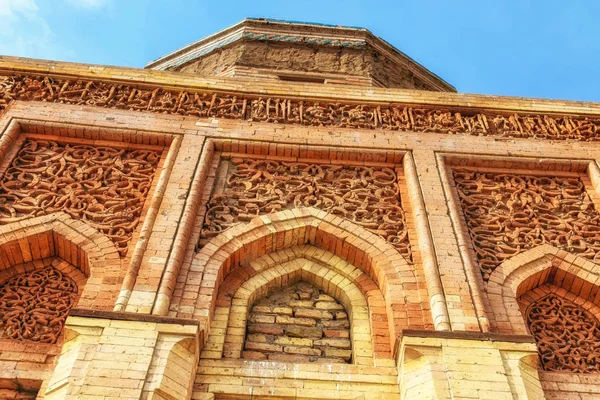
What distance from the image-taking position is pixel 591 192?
6.38 m

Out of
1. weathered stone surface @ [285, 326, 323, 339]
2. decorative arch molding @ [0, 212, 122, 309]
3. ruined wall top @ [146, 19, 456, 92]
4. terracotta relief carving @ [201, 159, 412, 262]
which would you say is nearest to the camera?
weathered stone surface @ [285, 326, 323, 339]

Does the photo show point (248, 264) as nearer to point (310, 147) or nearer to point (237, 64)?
point (310, 147)

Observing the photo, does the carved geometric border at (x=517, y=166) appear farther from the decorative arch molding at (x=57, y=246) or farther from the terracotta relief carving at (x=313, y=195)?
the decorative arch molding at (x=57, y=246)

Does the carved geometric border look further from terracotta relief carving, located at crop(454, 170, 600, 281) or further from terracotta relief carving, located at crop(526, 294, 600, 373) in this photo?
terracotta relief carving, located at crop(526, 294, 600, 373)

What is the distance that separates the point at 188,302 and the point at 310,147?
245 centimetres

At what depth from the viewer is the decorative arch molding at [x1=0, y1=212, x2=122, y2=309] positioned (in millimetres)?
5133

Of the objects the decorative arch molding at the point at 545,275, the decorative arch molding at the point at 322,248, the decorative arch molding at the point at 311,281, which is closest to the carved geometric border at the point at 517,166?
the decorative arch molding at the point at 545,275

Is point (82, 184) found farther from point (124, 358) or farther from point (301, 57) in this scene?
point (301, 57)

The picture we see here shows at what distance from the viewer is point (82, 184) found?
5.95 m

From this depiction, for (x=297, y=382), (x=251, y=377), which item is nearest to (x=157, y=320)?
(x=251, y=377)

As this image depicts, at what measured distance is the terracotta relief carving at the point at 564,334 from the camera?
481 centimetres

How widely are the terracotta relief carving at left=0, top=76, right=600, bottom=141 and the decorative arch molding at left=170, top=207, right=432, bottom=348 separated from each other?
5.66 ft

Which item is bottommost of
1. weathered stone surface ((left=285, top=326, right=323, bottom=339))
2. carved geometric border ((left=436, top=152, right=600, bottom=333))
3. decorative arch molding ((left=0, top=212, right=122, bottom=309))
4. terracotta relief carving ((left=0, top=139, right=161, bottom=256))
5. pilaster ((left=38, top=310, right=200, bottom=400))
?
pilaster ((left=38, top=310, right=200, bottom=400))

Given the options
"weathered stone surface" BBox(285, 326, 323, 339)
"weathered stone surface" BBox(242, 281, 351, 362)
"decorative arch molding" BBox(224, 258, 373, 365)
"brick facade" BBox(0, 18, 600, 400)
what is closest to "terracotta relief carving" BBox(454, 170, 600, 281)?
"brick facade" BBox(0, 18, 600, 400)
